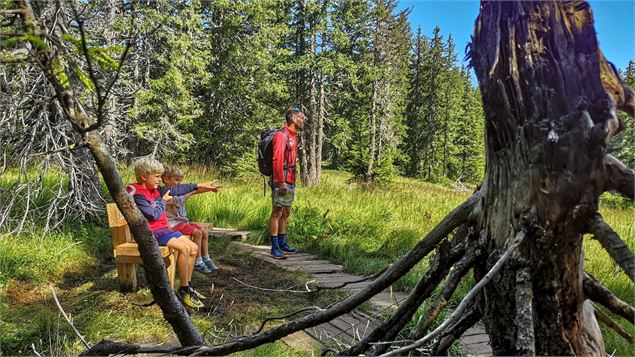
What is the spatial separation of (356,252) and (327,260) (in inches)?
18.8

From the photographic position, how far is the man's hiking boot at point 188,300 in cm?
433

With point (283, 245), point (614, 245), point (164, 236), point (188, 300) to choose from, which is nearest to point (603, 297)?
point (614, 245)

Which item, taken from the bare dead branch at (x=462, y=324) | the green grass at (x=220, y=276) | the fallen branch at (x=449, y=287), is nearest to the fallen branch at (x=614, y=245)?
the fallen branch at (x=449, y=287)

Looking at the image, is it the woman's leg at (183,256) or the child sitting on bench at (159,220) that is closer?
the child sitting on bench at (159,220)

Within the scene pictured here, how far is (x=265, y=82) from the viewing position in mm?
20562

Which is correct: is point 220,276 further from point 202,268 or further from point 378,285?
point 378,285

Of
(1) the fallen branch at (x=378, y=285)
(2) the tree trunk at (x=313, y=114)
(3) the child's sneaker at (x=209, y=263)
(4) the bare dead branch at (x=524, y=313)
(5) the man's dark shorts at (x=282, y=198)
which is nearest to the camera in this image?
(4) the bare dead branch at (x=524, y=313)

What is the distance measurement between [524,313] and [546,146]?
1.47 ft

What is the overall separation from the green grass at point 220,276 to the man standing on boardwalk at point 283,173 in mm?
704

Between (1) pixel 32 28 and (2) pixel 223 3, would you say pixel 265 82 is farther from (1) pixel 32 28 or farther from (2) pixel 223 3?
(1) pixel 32 28

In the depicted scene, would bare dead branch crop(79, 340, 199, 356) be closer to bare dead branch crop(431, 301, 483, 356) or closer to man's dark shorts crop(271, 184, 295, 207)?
bare dead branch crop(431, 301, 483, 356)

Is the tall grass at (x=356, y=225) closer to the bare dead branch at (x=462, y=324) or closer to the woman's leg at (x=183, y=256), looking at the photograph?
the woman's leg at (x=183, y=256)

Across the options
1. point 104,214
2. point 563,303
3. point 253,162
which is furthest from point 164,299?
point 253,162

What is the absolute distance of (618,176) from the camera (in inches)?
43.7
